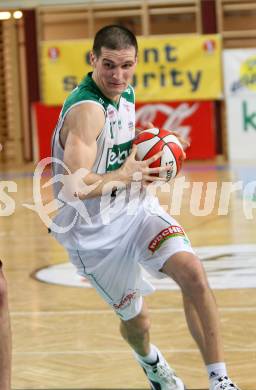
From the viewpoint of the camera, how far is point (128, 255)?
4.38 metres

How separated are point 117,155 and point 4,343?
1.13 metres

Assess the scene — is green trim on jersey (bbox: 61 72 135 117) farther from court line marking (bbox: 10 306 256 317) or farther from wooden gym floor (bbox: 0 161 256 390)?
court line marking (bbox: 10 306 256 317)

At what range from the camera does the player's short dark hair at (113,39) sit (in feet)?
14.1

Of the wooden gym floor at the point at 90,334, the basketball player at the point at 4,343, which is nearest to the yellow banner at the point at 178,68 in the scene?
the wooden gym floor at the point at 90,334

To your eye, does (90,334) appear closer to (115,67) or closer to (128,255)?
(128,255)

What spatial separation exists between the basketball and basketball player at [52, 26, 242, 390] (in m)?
0.06

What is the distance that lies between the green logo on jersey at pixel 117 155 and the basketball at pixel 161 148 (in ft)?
0.19

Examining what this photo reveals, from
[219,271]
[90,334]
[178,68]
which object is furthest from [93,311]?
[178,68]

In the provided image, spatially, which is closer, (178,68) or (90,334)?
(90,334)

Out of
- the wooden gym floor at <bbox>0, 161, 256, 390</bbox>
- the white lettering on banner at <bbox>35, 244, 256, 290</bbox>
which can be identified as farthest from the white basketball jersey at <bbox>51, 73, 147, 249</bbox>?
the white lettering on banner at <bbox>35, 244, 256, 290</bbox>

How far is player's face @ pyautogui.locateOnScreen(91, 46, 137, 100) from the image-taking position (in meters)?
4.30

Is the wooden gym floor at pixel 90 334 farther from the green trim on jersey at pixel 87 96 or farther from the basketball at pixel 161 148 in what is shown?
the green trim on jersey at pixel 87 96

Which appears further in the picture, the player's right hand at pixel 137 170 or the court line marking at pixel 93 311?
the court line marking at pixel 93 311

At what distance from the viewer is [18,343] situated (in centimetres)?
538
